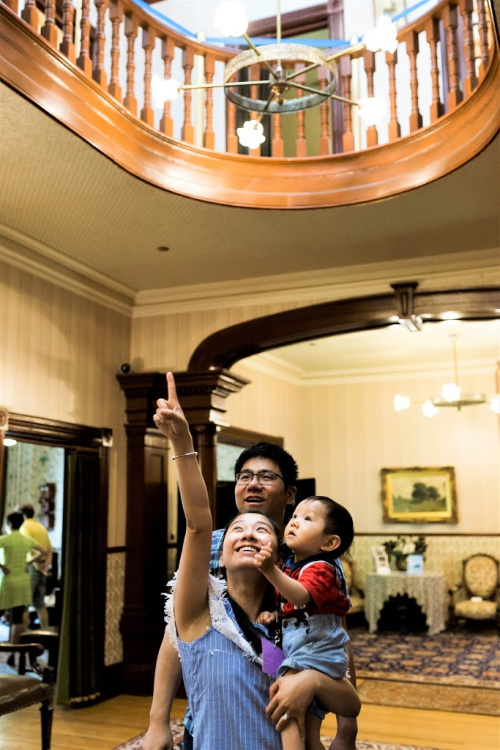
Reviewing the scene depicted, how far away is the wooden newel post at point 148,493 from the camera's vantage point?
22.1ft

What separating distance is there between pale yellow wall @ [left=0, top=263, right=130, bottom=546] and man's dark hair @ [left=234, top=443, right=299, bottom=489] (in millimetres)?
4082

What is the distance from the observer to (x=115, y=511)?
6.96 meters

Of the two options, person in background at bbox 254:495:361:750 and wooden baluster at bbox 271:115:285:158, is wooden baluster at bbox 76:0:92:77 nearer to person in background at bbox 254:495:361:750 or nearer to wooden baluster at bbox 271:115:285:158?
wooden baluster at bbox 271:115:285:158

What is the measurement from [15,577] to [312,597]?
587 centimetres

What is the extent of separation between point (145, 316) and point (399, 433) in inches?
213

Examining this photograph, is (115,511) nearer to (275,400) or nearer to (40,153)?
(40,153)

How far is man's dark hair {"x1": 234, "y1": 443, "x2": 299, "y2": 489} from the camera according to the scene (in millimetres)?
2059

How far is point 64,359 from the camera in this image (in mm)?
6527

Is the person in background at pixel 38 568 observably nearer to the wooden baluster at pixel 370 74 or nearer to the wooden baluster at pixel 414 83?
the wooden baluster at pixel 370 74

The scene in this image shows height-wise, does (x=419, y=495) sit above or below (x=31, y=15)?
below

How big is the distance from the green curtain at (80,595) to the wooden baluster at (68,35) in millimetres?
3379

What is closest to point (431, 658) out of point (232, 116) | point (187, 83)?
point (232, 116)

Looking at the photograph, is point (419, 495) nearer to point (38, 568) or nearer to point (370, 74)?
point (38, 568)

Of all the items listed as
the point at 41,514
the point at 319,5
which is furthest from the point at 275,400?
the point at 319,5
